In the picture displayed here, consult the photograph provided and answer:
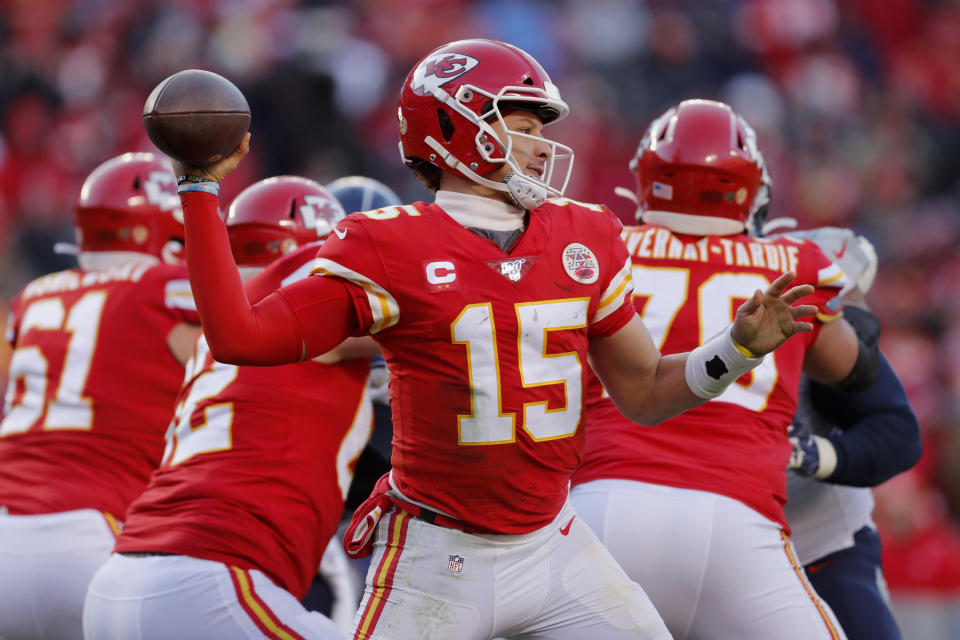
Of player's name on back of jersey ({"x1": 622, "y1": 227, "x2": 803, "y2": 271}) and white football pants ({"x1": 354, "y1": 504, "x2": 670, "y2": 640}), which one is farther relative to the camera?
player's name on back of jersey ({"x1": 622, "y1": 227, "x2": 803, "y2": 271})

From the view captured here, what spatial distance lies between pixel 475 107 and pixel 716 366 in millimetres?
899

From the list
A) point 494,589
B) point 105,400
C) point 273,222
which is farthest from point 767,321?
point 105,400

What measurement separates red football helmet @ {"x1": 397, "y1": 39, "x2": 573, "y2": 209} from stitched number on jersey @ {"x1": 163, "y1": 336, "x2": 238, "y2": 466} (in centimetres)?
101

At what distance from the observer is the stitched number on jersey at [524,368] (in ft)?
10.6

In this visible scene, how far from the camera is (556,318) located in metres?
3.32

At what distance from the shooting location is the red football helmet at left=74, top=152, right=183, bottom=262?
5359 mm

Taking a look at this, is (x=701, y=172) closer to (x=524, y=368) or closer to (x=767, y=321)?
(x=767, y=321)

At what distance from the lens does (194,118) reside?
2.97m

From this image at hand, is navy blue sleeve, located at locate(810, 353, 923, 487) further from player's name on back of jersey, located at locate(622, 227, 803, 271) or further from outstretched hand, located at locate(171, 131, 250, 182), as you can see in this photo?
outstretched hand, located at locate(171, 131, 250, 182)

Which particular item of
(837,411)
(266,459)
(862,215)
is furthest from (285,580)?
(862,215)

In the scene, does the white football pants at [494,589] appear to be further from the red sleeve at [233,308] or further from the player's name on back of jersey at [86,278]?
the player's name on back of jersey at [86,278]

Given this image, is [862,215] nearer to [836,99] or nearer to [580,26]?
[836,99]

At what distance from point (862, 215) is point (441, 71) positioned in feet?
A: 29.7

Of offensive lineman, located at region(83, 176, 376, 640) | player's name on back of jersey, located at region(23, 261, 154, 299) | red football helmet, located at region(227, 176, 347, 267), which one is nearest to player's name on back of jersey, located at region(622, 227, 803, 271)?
offensive lineman, located at region(83, 176, 376, 640)
